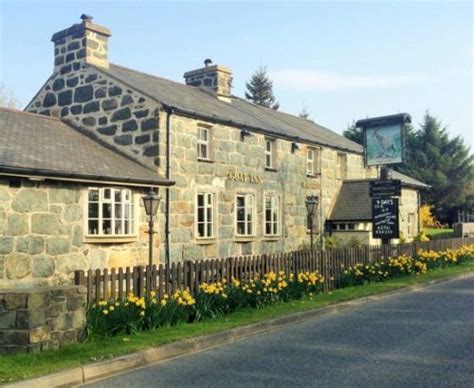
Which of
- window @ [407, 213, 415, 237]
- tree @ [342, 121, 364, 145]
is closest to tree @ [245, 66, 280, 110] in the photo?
tree @ [342, 121, 364, 145]

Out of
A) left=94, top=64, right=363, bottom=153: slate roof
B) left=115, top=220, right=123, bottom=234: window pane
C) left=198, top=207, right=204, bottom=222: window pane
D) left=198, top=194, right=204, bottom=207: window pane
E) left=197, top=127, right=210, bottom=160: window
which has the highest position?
left=94, top=64, right=363, bottom=153: slate roof

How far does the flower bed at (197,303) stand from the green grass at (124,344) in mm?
298

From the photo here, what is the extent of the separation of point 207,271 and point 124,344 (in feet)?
12.3

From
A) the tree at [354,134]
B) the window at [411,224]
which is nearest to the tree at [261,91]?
the tree at [354,134]

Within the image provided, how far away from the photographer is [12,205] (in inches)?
508

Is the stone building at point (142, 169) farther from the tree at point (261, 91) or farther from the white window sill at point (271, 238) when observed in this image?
the tree at point (261, 91)

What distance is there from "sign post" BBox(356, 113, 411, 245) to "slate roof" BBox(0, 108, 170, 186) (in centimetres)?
801

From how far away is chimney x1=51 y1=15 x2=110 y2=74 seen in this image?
1888 cm

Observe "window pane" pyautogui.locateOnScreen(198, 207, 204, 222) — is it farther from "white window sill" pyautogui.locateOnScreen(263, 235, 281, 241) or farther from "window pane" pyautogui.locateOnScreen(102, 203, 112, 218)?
"window pane" pyautogui.locateOnScreen(102, 203, 112, 218)

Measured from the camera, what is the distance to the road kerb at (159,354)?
21.1 feet

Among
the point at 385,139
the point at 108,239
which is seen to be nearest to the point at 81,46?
the point at 108,239

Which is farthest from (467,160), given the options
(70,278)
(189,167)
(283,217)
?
(70,278)

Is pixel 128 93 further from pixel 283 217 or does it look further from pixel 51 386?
pixel 51 386

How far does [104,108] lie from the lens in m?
18.6
